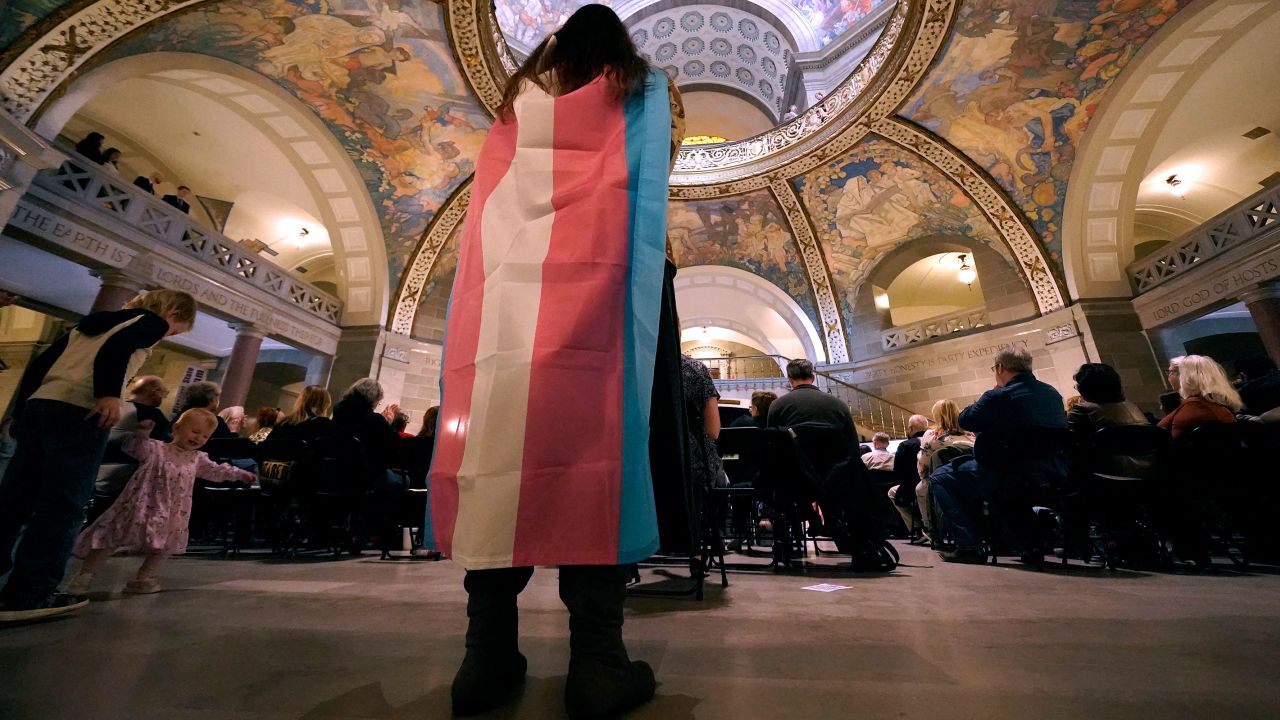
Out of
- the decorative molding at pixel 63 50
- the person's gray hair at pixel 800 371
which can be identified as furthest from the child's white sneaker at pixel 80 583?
the decorative molding at pixel 63 50

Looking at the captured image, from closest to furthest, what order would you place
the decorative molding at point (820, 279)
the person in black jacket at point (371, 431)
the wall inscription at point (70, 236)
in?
the person in black jacket at point (371, 431), the wall inscription at point (70, 236), the decorative molding at point (820, 279)

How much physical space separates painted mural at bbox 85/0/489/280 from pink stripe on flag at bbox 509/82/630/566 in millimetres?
7853

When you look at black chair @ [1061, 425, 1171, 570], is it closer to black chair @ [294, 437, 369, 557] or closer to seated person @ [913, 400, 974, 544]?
seated person @ [913, 400, 974, 544]

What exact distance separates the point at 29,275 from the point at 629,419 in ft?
39.9

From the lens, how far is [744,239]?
11.5 m

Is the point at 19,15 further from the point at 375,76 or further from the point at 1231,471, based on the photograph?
the point at 1231,471

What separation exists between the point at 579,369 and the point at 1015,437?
2.93 metres

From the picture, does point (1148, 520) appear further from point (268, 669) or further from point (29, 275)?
point (29, 275)

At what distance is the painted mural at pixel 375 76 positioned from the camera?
6.21 meters

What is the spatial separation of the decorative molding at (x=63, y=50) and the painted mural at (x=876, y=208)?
1024 centimetres

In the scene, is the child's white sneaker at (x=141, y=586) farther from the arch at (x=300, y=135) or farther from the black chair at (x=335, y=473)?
the arch at (x=300, y=135)

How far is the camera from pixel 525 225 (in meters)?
1.01

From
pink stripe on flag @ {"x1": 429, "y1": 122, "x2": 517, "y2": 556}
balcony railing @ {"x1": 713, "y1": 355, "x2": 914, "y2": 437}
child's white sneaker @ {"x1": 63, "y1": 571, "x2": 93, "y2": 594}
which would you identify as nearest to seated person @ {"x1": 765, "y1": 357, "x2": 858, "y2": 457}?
pink stripe on flag @ {"x1": 429, "y1": 122, "x2": 517, "y2": 556}

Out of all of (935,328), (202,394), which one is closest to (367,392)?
(202,394)
